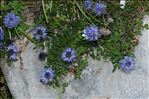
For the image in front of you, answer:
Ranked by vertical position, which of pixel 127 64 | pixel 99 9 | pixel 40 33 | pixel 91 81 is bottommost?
pixel 91 81

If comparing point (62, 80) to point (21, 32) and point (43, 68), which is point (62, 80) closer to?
point (43, 68)

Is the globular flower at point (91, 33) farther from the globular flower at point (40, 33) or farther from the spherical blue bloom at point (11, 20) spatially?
the spherical blue bloom at point (11, 20)

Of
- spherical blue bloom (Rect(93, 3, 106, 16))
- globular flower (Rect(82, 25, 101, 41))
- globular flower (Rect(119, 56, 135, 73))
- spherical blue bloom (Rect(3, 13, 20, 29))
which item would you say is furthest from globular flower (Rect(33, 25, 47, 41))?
globular flower (Rect(119, 56, 135, 73))

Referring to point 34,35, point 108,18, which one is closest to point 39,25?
point 34,35

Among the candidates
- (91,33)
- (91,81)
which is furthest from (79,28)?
(91,81)

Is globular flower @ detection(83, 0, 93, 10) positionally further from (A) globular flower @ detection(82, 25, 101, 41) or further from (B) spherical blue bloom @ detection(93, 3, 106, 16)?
(A) globular flower @ detection(82, 25, 101, 41)

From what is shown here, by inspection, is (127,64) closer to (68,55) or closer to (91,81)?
(91,81)
